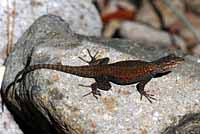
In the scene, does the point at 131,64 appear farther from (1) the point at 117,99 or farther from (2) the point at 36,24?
(2) the point at 36,24

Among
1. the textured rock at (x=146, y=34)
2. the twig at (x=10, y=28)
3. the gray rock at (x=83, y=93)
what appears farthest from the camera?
the textured rock at (x=146, y=34)

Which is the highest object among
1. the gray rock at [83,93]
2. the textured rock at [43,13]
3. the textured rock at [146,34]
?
the textured rock at [43,13]

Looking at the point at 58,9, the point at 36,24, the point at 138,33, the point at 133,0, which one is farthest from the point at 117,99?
the point at 133,0

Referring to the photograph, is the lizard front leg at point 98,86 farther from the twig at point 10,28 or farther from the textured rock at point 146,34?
the textured rock at point 146,34

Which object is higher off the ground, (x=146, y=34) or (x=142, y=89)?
(x=142, y=89)

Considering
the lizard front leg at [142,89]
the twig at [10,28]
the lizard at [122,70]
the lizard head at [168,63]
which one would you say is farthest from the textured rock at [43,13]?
the lizard front leg at [142,89]

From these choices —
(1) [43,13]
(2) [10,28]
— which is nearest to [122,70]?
(1) [43,13]

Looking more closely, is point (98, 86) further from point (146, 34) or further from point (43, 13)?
point (146, 34)
